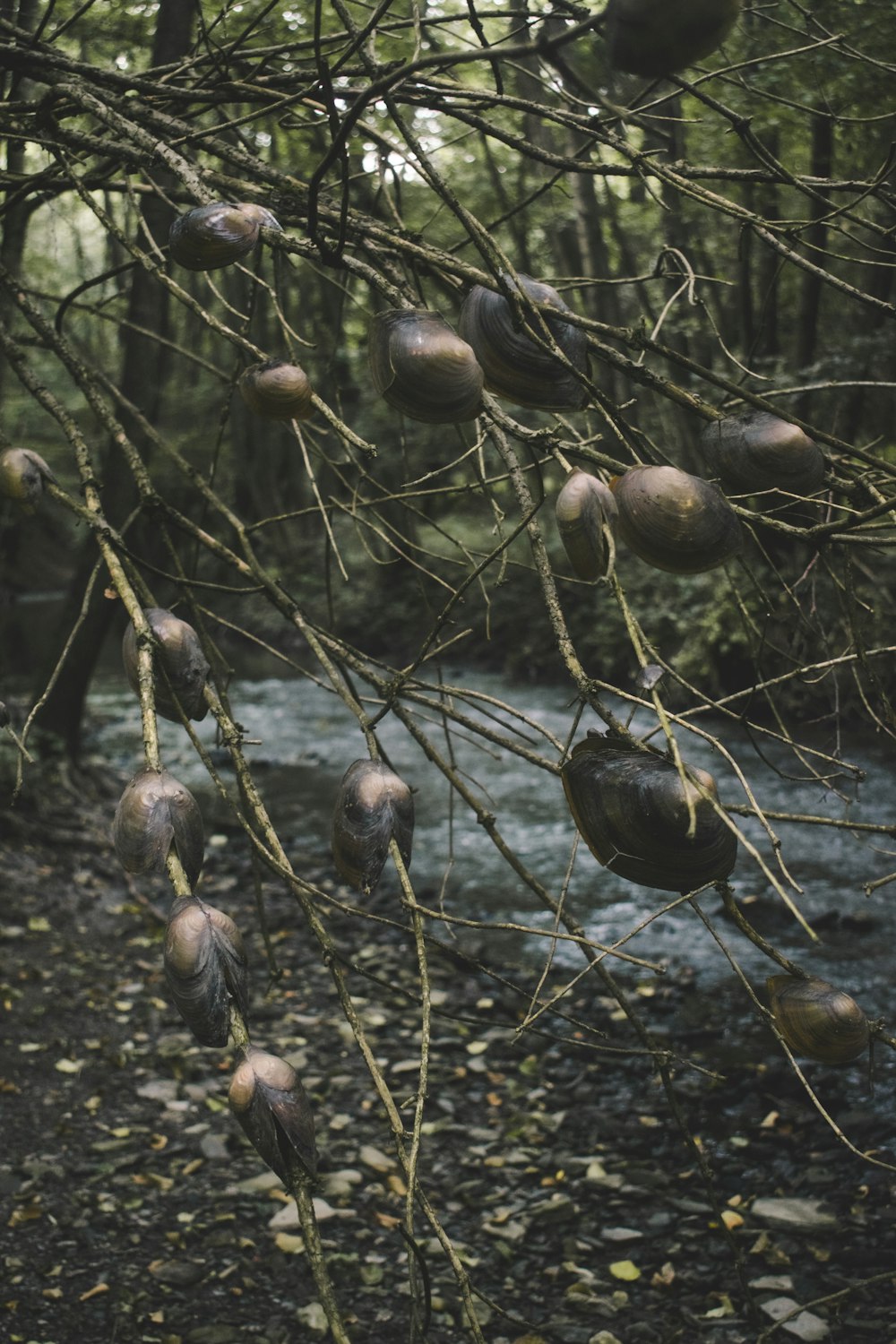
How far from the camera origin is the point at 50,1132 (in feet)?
12.9

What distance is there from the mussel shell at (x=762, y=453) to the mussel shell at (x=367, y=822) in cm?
54

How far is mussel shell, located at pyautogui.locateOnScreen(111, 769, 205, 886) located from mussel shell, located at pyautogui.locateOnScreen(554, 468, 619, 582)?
0.49 metres

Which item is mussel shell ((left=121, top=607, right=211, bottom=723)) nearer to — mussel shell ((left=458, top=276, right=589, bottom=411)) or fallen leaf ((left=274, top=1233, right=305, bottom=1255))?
mussel shell ((left=458, top=276, right=589, bottom=411))

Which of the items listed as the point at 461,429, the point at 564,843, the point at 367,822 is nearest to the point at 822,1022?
the point at 367,822

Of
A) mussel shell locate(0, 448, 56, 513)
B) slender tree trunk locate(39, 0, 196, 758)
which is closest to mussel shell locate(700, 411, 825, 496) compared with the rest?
mussel shell locate(0, 448, 56, 513)

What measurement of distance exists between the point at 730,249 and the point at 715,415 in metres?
13.2

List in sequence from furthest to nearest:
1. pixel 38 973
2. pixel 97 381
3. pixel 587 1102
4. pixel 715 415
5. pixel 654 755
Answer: pixel 38 973 → pixel 587 1102 → pixel 97 381 → pixel 715 415 → pixel 654 755

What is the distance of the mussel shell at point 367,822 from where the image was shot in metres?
1.34

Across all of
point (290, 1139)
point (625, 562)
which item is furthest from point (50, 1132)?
point (625, 562)

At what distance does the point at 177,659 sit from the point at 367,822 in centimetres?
36

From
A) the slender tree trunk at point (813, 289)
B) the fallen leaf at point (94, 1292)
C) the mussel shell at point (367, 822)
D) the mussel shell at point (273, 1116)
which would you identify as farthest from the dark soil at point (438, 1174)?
the slender tree trunk at point (813, 289)

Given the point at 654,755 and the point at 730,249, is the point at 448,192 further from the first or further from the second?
the point at 730,249

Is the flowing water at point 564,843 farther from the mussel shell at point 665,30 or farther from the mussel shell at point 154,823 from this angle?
the mussel shell at point 665,30

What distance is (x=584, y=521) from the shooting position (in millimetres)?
1134
